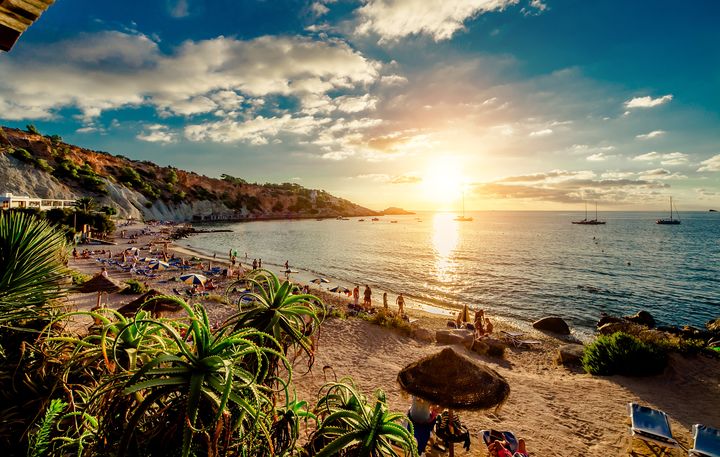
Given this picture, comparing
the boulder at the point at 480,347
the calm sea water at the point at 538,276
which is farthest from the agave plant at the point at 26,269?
the calm sea water at the point at 538,276

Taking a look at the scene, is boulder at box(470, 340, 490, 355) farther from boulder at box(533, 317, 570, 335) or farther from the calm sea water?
the calm sea water

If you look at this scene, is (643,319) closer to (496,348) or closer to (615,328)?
(615,328)

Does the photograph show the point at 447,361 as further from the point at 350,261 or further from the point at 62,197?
the point at 62,197

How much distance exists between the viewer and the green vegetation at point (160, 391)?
182cm

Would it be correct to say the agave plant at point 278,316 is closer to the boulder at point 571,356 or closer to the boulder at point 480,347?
the boulder at point 480,347

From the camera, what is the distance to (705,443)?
7.48 meters

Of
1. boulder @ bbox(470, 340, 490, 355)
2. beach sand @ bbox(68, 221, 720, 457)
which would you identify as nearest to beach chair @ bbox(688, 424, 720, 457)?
beach sand @ bbox(68, 221, 720, 457)

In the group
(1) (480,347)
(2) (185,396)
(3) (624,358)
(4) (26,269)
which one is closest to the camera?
(2) (185,396)

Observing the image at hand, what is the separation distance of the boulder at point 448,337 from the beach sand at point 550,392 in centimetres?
51

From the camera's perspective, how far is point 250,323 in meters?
3.05

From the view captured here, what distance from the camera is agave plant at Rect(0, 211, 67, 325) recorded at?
2.88 metres

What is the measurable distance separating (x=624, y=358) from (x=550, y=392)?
360cm

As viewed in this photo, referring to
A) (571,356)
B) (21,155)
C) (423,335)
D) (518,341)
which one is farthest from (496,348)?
(21,155)

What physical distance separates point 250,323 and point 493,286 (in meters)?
36.0
